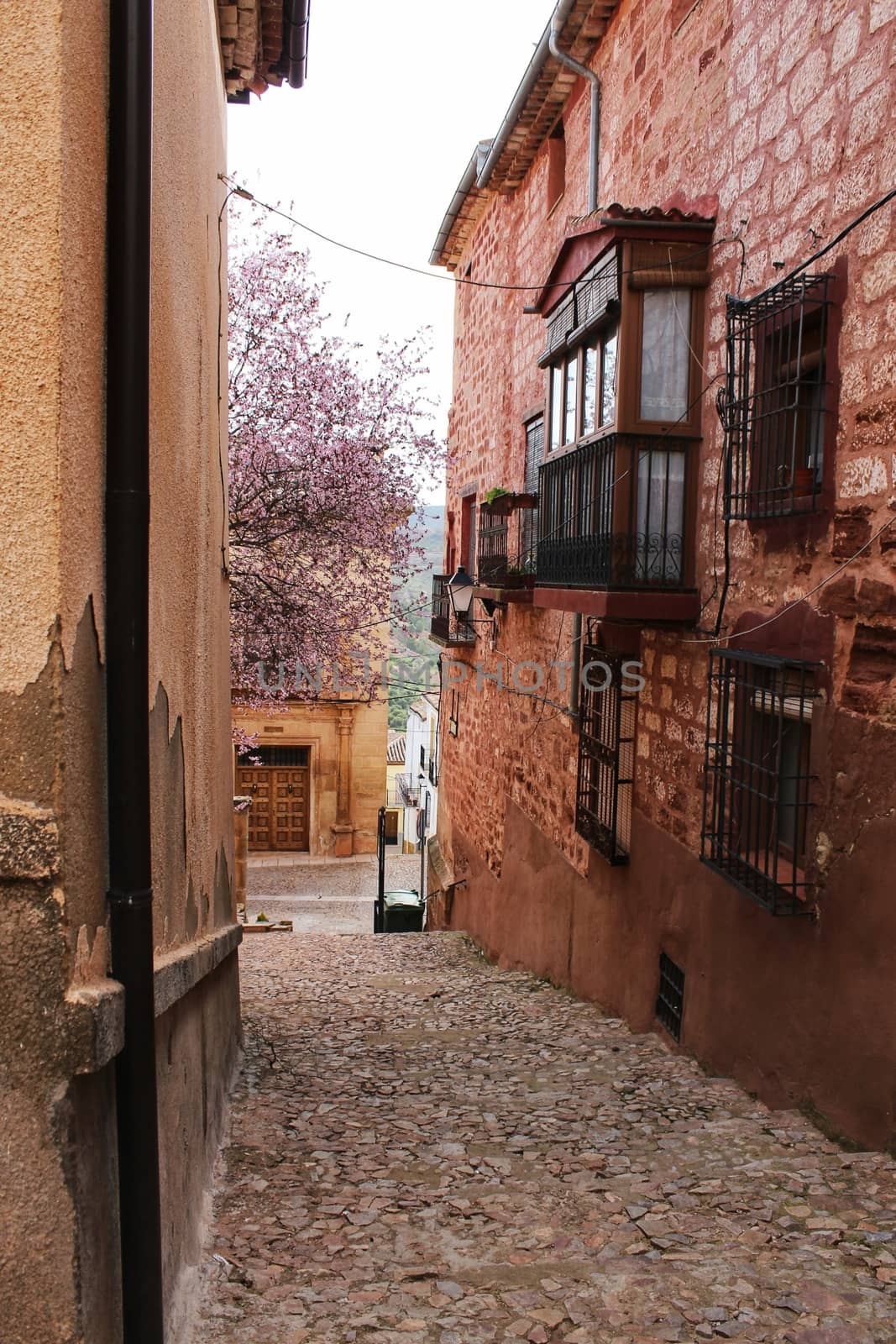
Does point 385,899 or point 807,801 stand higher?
point 807,801

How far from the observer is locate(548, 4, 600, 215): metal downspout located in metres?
8.30

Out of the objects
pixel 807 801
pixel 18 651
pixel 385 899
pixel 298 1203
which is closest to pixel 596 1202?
pixel 298 1203

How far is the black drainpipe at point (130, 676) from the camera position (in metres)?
2.36

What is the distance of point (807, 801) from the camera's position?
4.60 meters

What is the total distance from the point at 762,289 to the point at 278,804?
18750 mm

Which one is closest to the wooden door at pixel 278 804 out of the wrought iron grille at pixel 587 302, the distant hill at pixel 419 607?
the distant hill at pixel 419 607

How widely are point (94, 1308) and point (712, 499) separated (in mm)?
4919

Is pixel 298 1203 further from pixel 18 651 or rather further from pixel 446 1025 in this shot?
pixel 446 1025

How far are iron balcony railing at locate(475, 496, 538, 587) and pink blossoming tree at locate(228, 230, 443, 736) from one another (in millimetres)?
946

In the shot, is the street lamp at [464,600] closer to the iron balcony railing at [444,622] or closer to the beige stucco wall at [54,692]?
the iron balcony railing at [444,622]

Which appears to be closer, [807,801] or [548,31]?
[807,801]

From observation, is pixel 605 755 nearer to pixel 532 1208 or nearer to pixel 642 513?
Answer: pixel 642 513

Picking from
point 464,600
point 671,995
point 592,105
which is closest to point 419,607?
point 464,600

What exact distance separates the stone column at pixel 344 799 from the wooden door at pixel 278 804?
0.82m
